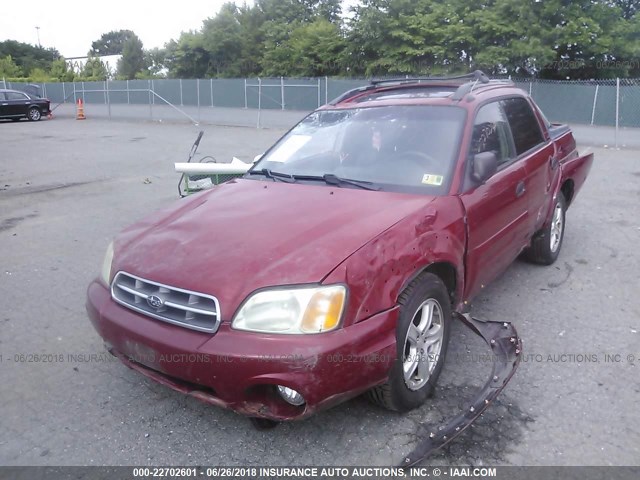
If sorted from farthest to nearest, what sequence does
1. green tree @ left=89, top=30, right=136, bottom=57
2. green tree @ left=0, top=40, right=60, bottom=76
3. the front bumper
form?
green tree @ left=89, top=30, right=136, bottom=57, green tree @ left=0, top=40, right=60, bottom=76, the front bumper

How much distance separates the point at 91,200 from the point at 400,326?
23.8 feet

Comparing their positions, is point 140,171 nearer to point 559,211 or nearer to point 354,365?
point 559,211

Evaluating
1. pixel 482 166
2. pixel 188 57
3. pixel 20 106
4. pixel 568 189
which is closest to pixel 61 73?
pixel 188 57

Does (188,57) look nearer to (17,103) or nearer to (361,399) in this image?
(17,103)

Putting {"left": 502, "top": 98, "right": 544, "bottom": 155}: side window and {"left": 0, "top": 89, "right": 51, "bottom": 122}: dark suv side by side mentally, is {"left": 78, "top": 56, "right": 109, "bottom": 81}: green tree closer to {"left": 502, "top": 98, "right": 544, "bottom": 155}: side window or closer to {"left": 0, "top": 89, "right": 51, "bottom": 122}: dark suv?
{"left": 0, "top": 89, "right": 51, "bottom": 122}: dark suv

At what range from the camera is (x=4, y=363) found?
3705 mm

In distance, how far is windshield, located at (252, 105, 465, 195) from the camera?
3.54m

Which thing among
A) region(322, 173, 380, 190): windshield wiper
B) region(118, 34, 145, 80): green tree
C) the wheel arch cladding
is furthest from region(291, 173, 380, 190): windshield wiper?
region(118, 34, 145, 80): green tree

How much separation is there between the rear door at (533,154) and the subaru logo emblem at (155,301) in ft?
9.64

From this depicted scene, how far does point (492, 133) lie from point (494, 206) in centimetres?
62

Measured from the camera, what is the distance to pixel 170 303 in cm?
270

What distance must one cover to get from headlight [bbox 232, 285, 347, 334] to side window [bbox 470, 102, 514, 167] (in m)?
1.71

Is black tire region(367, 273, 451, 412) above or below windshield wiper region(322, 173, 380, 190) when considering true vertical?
below

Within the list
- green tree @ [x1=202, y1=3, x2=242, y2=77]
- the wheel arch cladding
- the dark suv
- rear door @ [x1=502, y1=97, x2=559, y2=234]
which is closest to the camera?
rear door @ [x1=502, y1=97, x2=559, y2=234]
